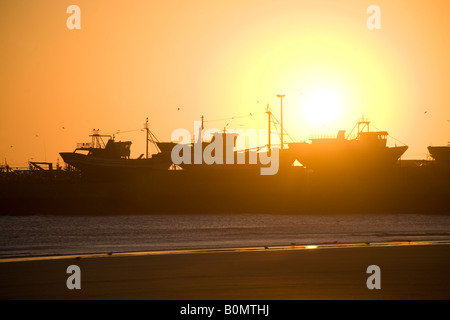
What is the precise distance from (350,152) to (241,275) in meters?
94.1

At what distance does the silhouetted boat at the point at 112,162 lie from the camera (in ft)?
369

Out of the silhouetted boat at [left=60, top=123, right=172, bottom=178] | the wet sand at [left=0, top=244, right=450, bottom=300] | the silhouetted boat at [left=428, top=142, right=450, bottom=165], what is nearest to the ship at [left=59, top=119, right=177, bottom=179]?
the silhouetted boat at [left=60, top=123, right=172, bottom=178]

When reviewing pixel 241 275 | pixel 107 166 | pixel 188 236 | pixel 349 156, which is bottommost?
pixel 188 236

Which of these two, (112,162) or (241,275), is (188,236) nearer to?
(241,275)

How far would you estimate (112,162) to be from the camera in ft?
371

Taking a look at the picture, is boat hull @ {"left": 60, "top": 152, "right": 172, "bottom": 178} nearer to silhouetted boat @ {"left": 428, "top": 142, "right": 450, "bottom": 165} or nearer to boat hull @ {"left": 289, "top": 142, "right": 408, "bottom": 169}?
boat hull @ {"left": 289, "top": 142, "right": 408, "bottom": 169}

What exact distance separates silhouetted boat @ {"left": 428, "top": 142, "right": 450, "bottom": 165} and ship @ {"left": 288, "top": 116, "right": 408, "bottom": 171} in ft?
16.5

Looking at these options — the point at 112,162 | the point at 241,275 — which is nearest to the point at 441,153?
the point at 112,162

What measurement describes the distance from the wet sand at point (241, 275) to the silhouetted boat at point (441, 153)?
94.0 m

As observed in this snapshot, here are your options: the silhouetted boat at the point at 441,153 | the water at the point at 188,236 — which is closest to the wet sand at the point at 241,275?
the water at the point at 188,236

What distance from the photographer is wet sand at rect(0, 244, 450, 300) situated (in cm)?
1381

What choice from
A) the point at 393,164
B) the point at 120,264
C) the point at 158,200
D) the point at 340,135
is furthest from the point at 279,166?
the point at 120,264
